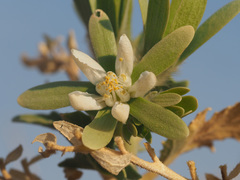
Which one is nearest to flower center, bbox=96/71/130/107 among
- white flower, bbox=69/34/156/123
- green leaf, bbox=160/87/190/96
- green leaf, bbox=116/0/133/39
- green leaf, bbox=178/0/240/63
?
white flower, bbox=69/34/156/123

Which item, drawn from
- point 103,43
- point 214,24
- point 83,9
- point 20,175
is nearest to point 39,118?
point 20,175

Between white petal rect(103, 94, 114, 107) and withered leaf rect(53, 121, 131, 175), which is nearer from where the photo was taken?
withered leaf rect(53, 121, 131, 175)

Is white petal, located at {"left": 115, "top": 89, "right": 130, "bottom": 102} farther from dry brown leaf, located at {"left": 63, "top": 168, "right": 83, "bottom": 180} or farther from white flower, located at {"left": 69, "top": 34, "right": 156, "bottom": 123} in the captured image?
dry brown leaf, located at {"left": 63, "top": 168, "right": 83, "bottom": 180}

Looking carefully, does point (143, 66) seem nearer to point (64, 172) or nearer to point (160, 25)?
point (160, 25)

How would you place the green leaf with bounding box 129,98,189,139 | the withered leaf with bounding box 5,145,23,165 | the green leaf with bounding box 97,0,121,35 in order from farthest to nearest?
1. the green leaf with bounding box 97,0,121,35
2. the withered leaf with bounding box 5,145,23,165
3. the green leaf with bounding box 129,98,189,139

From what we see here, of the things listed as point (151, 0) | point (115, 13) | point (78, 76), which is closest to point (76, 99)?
point (151, 0)

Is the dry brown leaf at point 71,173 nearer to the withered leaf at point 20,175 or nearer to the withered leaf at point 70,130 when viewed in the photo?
the withered leaf at point 20,175

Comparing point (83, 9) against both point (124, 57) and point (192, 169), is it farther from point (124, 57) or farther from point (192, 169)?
point (192, 169)
